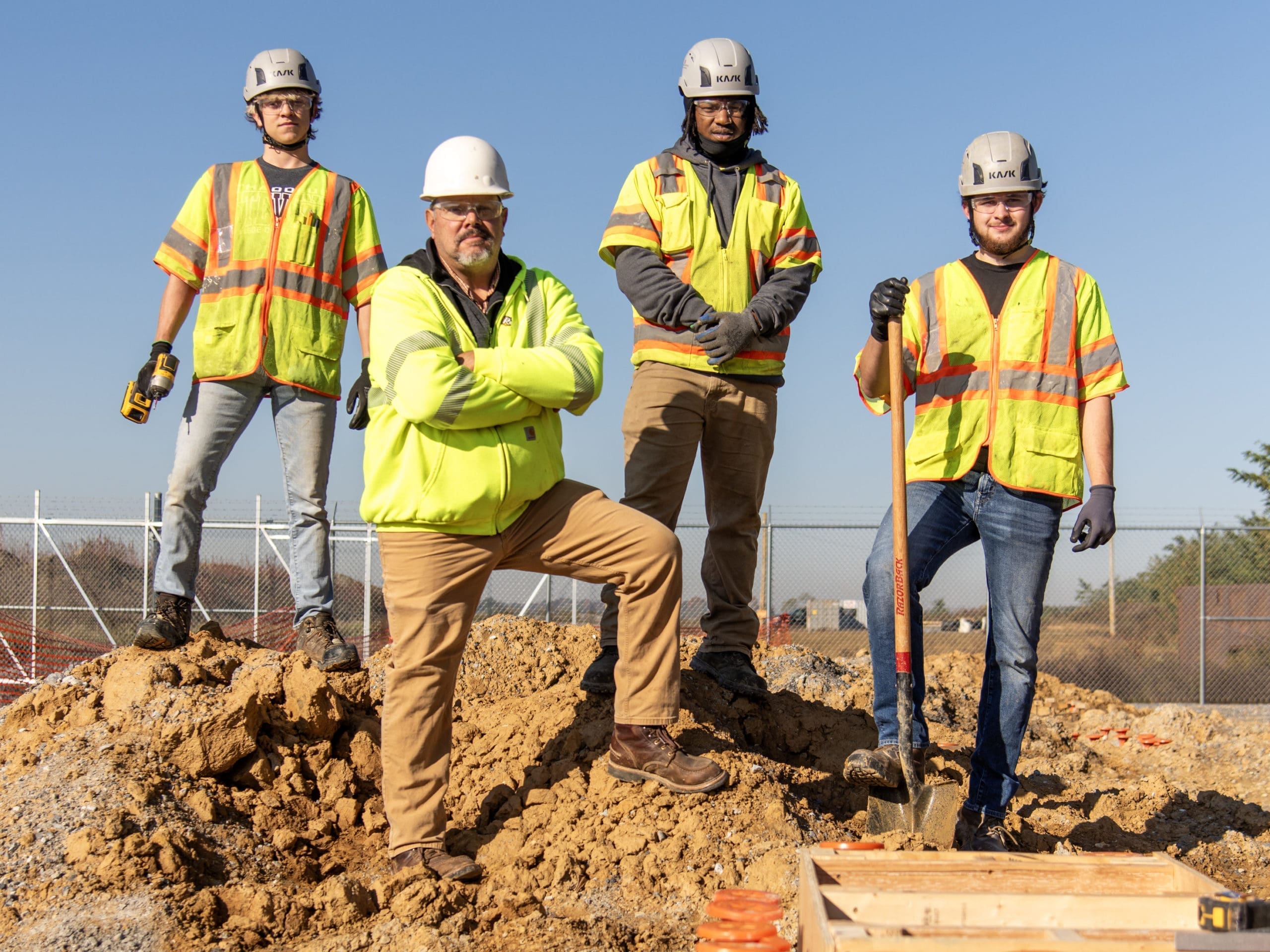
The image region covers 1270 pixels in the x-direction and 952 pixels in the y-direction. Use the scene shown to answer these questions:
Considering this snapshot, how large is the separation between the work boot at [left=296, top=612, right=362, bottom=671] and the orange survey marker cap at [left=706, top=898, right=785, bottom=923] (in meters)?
2.43

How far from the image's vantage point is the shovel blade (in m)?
4.04

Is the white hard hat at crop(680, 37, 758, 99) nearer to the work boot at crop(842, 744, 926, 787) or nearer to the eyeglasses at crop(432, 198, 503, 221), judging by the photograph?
the eyeglasses at crop(432, 198, 503, 221)

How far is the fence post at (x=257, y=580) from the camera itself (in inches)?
568

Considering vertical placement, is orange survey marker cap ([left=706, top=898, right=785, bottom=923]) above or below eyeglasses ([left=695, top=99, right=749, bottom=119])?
below

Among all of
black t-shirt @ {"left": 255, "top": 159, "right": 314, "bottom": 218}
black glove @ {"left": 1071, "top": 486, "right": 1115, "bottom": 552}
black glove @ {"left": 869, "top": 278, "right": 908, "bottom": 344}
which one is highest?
black t-shirt @ {"left": 255, "top": 159, "right": 314, "bottom": 218}

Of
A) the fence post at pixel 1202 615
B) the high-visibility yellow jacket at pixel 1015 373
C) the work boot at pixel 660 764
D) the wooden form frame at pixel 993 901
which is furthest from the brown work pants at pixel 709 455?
the fence post at pixel 1202 615

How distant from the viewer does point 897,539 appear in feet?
13.9

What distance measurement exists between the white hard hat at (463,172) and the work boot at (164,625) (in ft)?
7.67

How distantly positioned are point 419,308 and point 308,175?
1.82 meters

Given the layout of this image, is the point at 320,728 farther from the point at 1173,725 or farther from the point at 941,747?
the point at 1173,725

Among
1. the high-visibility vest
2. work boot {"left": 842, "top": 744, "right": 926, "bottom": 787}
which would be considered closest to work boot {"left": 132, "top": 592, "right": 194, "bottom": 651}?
the high-visibility vest

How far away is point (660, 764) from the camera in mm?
4258

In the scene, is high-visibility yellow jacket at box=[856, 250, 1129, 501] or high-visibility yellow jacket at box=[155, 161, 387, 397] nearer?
high-visibility yellow jacket at box=[856, 250, 1129, 501]

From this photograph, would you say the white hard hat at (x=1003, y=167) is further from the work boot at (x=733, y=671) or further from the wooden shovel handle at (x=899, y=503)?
the work boot at (x=733, y=671)
